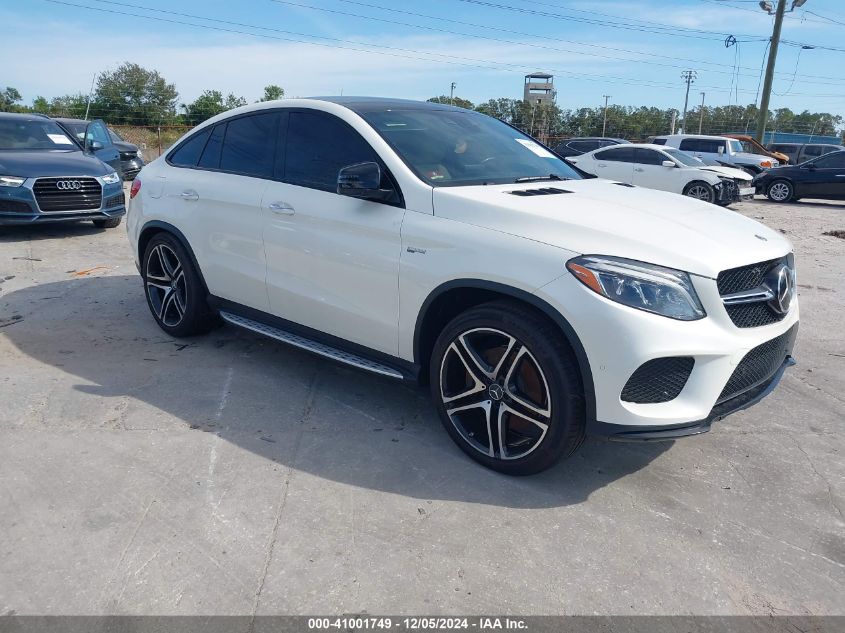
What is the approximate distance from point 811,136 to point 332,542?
61.2m

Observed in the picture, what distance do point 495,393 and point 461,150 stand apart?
1.57 metres

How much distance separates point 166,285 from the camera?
17.4 feet

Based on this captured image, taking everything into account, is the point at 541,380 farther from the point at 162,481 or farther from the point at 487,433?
the point at 162,481

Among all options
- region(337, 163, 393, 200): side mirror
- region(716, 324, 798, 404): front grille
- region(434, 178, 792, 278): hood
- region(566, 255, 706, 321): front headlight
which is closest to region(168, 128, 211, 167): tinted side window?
region(337, 163, 393, 200): side mirror

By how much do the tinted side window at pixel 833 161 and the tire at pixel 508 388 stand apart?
58.3 feet

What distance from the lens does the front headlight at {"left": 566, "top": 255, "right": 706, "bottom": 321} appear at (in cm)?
288

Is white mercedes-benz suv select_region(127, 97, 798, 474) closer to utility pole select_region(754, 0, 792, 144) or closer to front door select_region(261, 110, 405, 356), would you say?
front door select_region(261, 110, 405, 356)

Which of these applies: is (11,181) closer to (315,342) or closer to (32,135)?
(32,135)

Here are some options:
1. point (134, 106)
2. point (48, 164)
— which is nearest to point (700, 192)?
point (48, 164)

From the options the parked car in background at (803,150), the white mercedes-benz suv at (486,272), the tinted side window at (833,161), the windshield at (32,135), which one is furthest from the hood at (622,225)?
the parked car in background at (803,150)

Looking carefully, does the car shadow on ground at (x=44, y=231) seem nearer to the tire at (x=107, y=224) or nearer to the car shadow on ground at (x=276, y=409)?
the tire at (x=107, y=224)

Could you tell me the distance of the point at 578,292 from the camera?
2.92m

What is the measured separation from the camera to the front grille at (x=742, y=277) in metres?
3.02

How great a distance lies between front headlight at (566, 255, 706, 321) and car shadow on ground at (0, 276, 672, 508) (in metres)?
1.01
